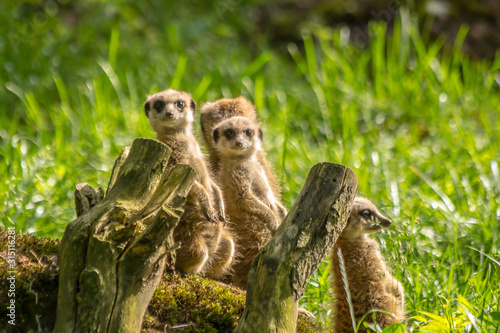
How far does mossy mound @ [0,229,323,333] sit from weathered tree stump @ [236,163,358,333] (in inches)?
12.8

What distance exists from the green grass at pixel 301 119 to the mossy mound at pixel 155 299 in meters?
0.86

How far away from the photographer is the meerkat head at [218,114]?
14.0ft

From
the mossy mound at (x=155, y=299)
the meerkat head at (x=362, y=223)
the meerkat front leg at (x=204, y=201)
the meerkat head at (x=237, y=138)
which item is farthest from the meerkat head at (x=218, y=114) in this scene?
the mossy mound at (x=155, y=299)

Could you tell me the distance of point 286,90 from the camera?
24.2ft

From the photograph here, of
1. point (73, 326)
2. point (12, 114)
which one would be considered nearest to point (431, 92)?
point (12, 114)

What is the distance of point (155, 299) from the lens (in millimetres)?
2775

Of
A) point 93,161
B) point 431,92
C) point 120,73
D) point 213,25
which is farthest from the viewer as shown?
point 213,25

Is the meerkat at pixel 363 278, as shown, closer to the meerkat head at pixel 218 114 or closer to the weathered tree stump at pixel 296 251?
the weathered tree stump at pixel 296 251

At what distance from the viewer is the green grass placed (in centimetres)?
420

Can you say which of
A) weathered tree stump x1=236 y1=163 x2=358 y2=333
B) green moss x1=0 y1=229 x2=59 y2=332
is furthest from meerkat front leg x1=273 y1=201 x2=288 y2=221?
green moss x1=0 y1=229 x2=59 y2=332

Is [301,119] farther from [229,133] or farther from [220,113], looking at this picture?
[229,133]

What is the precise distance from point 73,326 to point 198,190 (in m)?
1.10

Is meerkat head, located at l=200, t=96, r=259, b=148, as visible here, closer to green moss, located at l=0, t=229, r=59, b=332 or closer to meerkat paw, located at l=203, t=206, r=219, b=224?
meerkat paw, located at l=203, t=206, r=219, b=224

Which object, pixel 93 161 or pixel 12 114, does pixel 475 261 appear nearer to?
pixel 93 161
